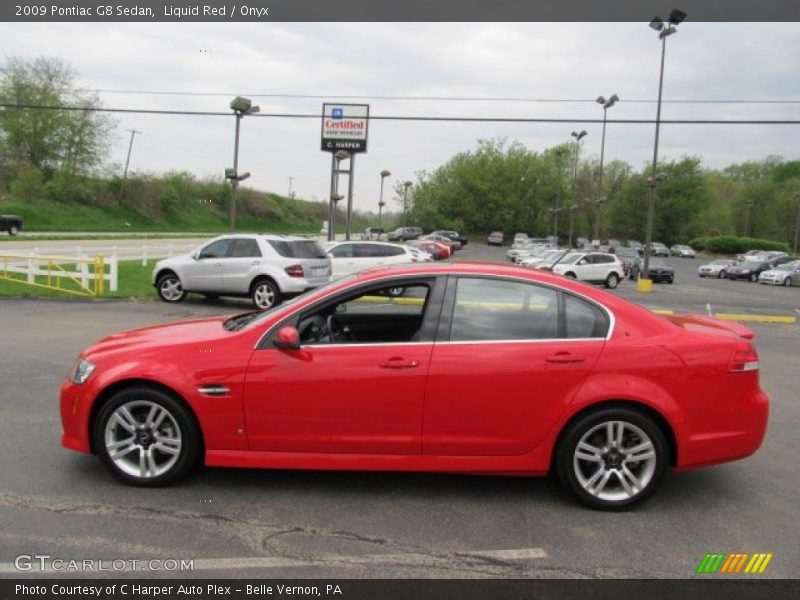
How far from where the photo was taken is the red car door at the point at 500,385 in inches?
166

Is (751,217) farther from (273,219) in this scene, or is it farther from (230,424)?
(230,424)

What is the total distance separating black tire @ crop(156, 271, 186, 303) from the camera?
1562 cm

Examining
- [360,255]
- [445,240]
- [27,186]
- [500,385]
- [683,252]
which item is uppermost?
[27,186]

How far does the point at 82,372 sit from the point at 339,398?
5.83ft

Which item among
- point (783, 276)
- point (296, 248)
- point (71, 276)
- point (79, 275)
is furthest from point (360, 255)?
point (783, 276)

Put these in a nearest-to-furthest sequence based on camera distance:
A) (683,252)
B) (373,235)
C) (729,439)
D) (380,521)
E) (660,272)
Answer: (380,521), (729,439), (660,272), (373,235), (683,252)

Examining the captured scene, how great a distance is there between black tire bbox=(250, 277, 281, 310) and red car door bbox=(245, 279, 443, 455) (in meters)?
10.7

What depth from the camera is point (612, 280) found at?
29.4 m

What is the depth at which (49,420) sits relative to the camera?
5879 mm

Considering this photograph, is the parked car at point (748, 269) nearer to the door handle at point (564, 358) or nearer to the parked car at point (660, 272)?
the parked car at point (660, 272)

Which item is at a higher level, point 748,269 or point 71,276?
point 748,269

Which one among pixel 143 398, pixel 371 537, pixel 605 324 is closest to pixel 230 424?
pixel 143 398

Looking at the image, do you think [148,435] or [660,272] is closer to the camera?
[148,435]

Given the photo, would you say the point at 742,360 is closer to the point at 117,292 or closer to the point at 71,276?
the point at 117,292
